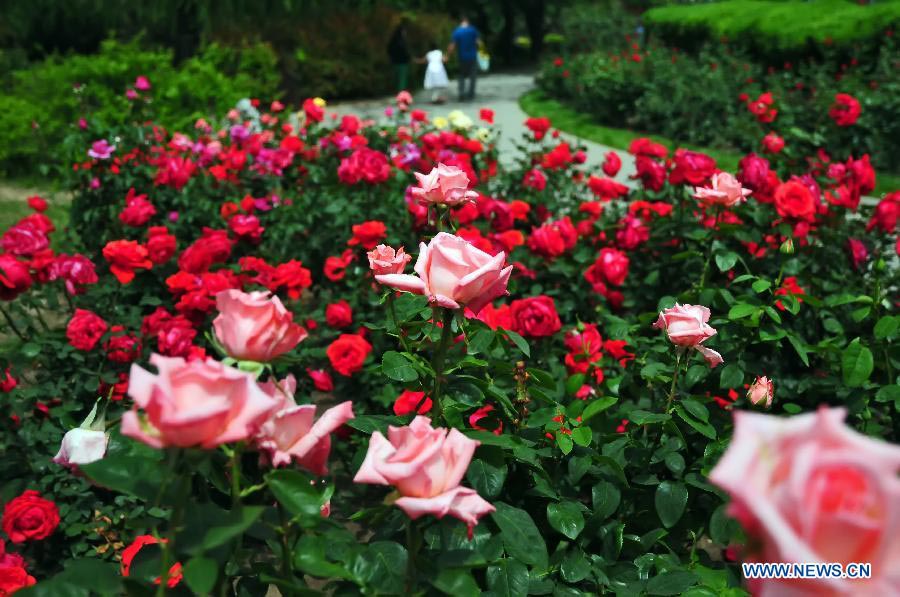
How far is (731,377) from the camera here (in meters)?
1.95

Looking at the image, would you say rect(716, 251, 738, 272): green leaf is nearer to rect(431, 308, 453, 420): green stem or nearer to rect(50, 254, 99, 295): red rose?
rect(431, 308, 453, 420): green stem

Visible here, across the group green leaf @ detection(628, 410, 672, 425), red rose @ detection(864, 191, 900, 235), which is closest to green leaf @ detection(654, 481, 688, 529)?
green leaf @ detection(628, 410, 672, 425)

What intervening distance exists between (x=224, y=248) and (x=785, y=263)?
174cm

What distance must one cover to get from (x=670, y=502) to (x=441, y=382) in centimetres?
55

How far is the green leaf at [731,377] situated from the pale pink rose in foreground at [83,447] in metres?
1.35

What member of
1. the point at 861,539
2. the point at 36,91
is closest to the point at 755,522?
the point at 861,539

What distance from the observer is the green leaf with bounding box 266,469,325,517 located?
0.89m

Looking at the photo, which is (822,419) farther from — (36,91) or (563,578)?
(36,91)

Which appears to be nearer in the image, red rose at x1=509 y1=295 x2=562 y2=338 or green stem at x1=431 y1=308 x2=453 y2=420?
green stem at x1=431 y1=308 x2=453 y2=420

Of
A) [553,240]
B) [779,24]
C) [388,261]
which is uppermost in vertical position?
[388,261]

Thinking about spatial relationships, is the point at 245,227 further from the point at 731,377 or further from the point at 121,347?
the point at 731,377

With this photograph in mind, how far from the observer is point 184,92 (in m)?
8.85

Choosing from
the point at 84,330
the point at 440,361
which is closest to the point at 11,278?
the point at 84,330

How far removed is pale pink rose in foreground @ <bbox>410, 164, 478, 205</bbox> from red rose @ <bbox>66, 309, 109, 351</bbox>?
1145 millimetres
